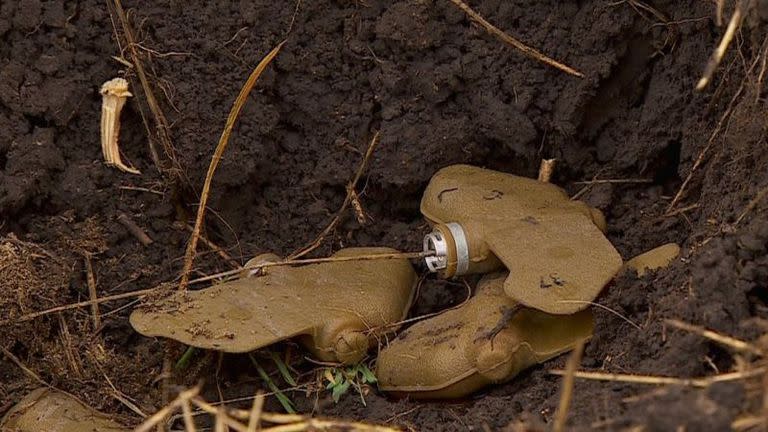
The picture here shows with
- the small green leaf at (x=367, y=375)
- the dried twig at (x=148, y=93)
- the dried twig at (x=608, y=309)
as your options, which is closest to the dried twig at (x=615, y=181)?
the dried twig at (x=608, y=309)

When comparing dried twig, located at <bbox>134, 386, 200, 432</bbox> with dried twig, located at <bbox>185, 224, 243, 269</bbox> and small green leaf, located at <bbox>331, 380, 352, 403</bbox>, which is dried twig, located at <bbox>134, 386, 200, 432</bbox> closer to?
small green leaf, located at <bbox>331, 380, 352, 403</bbox>

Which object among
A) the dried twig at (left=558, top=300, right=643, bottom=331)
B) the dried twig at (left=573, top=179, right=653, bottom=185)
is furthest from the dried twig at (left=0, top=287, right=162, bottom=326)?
the dried twig at (left=573, top=179, right=653, bottom=185)

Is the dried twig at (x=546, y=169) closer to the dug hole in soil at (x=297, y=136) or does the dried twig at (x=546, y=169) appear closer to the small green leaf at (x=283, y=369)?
the dug hole in soil at (x=297, y=136)

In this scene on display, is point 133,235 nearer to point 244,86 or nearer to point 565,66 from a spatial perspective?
point 244,86

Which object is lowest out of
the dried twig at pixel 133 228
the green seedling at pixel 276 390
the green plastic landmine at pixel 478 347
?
the green seedling at pixel 276 390

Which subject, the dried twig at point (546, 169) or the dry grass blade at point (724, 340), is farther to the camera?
the dried twig at point (546, 169)

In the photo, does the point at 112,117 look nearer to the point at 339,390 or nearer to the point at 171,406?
the point at 339,390
